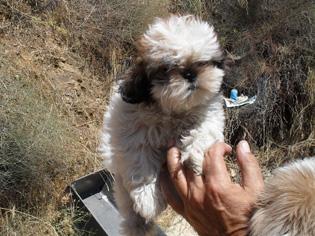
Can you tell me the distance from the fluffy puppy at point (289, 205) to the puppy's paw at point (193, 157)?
30.7 inches

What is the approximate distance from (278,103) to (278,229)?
3084mm

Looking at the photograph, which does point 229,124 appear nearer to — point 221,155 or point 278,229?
point 221,155

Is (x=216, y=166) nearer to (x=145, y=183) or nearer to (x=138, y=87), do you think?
(x=145, y=183)

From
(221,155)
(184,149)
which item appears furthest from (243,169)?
(184,149)

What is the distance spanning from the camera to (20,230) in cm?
345

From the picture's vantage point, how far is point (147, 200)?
240 cm

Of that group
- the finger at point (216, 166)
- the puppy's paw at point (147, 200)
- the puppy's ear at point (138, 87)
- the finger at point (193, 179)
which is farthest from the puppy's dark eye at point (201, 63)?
the puppy's paw at point (147, 200)

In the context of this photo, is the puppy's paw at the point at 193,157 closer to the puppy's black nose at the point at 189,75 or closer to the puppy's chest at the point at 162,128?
the puppy's chest at the point at 162,128

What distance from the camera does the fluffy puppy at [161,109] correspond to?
2.28m

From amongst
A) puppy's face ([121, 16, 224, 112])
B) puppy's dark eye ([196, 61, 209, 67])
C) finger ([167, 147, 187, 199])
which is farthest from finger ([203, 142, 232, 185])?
puppy's dark eye ([196, 61, 209, 67])

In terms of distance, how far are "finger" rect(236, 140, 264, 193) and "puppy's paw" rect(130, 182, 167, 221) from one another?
0.43m

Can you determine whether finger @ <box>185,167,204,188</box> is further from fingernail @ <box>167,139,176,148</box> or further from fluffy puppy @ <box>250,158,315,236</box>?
fluffy puppy @ <box>250,158,315,236</box>

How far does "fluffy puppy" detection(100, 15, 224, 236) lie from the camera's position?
228 centimetres

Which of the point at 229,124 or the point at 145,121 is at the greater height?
the point at 145,121
